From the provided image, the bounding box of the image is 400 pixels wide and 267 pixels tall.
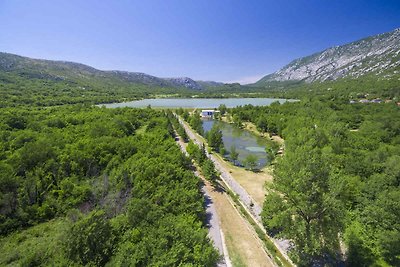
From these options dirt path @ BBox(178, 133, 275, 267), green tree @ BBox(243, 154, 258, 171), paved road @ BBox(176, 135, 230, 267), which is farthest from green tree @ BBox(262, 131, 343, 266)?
green tree @ BBox(243, 154, 258, 171)

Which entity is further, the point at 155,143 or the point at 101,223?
the point at 155,143

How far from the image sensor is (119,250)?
16953mm

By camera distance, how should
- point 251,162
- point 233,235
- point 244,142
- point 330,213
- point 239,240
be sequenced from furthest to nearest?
point 244,142, point 251,162, point 233,235, point 239,240, point 330,213

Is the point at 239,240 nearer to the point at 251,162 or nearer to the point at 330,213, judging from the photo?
the point at 330,213

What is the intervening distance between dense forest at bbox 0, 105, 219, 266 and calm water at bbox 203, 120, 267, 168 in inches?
1092

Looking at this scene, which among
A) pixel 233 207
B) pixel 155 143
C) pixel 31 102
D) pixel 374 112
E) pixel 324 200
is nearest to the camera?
pixel 324 200

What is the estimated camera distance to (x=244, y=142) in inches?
3076

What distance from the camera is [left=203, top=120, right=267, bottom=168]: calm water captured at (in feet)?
204

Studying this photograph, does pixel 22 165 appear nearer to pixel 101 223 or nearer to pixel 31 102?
pixel 101 223

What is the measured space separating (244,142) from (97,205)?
5920cm

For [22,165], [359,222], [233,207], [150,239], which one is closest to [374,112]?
[359,222]

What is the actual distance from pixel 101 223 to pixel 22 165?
22830 mm

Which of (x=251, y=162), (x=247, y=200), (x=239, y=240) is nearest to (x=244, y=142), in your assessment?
(x=251, y=162)

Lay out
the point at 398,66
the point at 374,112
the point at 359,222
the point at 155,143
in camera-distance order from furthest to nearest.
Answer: the point at 398,66 → the point at 374,112 → the point at 155,143 → the point at 359,222
